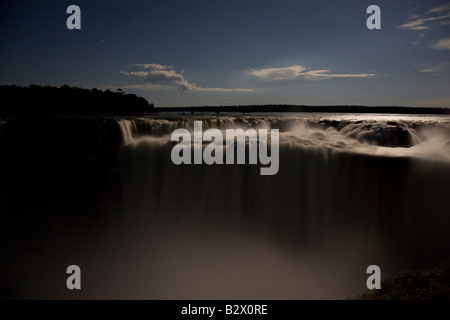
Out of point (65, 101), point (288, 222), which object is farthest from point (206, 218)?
point (65, 101)

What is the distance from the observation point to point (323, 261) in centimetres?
720

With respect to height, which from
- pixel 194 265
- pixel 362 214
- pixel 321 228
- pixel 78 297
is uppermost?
pixel 362 214

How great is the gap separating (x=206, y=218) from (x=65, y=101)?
109 ft

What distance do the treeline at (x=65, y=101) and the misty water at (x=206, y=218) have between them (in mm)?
20137

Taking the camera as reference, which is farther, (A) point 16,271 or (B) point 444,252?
(A) point 16,271

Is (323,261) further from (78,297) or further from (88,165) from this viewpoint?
(88,165)

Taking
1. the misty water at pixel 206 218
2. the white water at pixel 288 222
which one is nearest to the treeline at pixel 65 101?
the misty water at pixel 206 218

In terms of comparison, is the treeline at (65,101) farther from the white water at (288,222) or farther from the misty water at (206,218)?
the white water at (288,222)

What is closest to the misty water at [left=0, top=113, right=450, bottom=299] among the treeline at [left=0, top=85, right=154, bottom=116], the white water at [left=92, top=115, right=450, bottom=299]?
the white water at [left=92, top=115, right=450, bottom=299]

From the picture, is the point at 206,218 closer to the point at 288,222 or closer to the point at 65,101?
the point at 288,222

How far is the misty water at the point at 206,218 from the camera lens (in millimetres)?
6992
